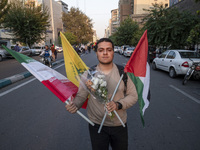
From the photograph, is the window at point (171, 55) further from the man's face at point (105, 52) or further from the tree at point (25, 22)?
the tree at point (25, 22)

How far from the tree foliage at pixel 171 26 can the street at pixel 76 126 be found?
9324mm

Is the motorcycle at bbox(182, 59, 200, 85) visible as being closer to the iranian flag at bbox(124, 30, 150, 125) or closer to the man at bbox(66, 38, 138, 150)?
the iranian flag at bbox(124, 30, 150, 125)

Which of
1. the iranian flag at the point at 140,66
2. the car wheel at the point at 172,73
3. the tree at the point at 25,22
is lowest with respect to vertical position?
the car wheel at the point at 172,73

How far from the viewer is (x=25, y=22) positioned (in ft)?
83.4

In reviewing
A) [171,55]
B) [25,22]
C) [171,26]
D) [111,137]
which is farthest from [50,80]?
[25,22]

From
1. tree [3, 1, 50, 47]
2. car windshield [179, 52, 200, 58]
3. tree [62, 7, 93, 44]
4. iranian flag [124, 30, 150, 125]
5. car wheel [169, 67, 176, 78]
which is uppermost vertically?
tree [62, 7, 93, 44]

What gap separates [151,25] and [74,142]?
14.2m

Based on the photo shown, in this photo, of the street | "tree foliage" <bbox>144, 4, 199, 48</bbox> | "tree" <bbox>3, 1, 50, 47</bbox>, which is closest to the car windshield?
the street

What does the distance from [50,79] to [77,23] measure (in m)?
63.7

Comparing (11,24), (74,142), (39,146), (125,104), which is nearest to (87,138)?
(74,142)

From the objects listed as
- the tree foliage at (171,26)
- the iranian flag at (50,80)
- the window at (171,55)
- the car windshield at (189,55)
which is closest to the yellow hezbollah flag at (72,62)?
the iranian flag at (50,80)

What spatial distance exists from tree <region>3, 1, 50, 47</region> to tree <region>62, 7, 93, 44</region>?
34.0 m

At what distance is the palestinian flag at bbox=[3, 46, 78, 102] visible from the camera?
5.70ft

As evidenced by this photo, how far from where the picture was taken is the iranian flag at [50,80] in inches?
68.4
